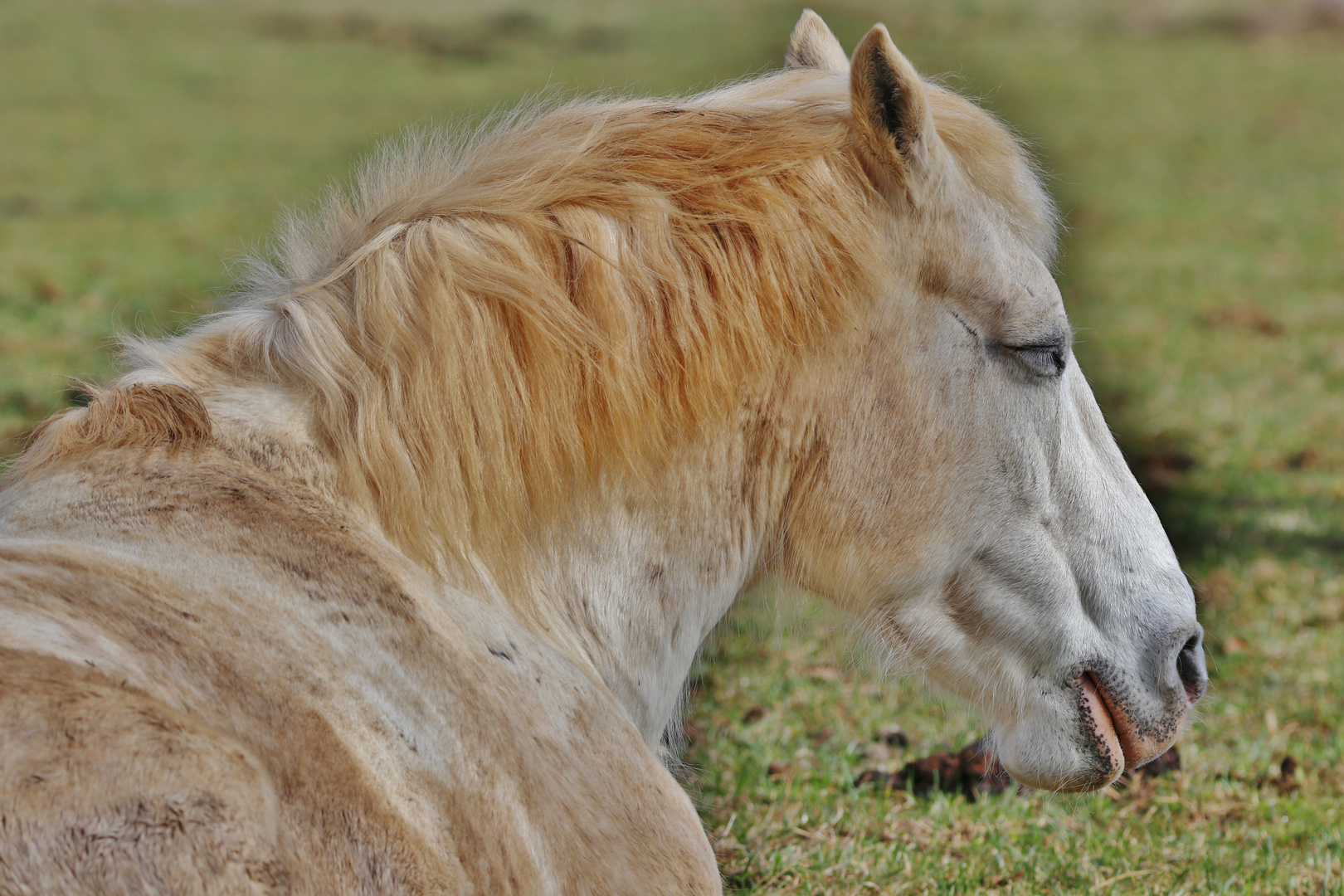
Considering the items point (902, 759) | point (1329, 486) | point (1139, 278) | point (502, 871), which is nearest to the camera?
point (502, 871)

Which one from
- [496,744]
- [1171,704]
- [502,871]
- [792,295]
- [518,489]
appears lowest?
[1171,704]

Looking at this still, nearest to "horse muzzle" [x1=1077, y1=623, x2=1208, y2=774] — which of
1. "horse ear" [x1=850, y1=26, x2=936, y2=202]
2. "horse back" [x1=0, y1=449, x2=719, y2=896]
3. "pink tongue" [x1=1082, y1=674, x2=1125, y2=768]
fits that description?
"pink tongue" [x1=1082, y1=674, x2=1125, y2=768]

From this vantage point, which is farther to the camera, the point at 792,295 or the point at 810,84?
the point at 810,84

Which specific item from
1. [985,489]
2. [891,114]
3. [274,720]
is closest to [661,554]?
[985,489]

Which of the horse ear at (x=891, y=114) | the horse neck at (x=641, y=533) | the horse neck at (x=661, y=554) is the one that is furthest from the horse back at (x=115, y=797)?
the horse ear at (x=891, y=114)

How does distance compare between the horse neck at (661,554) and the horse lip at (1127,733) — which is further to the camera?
the horse lip at (1127,733)

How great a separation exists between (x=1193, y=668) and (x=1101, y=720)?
22 centimetres

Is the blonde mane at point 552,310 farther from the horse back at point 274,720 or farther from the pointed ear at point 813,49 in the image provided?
the pointed ear at point 813,49

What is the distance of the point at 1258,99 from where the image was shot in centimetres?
1867

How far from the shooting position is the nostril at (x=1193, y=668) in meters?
2.33

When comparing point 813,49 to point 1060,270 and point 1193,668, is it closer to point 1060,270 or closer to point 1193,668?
point 1060,270

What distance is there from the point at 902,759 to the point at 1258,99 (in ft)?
59.8

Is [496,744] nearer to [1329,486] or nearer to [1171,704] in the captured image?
[1171,704]

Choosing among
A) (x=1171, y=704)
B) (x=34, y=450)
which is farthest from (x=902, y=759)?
(x=34, y=450)
